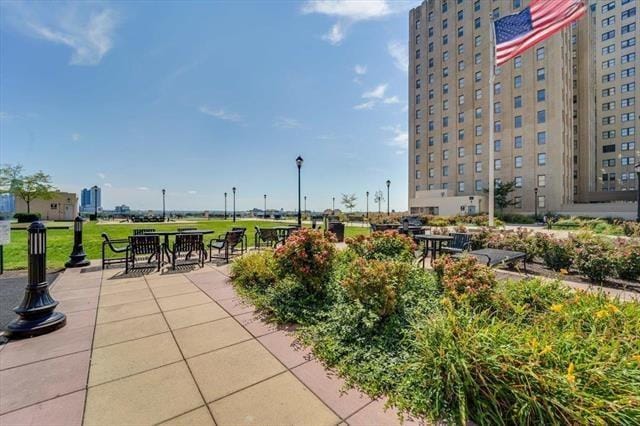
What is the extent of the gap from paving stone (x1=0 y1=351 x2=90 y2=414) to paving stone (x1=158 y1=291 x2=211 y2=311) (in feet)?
5.34

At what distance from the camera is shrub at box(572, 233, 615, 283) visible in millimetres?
6000

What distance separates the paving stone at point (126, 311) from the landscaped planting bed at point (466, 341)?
174cm

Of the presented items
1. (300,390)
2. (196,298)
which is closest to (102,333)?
(196,298)

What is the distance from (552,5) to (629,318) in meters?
15.4

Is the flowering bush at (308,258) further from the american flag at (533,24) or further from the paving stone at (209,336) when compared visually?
the american flag at (533,24)

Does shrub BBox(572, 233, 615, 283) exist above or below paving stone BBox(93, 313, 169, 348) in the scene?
above

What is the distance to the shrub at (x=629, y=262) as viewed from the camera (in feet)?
19.2

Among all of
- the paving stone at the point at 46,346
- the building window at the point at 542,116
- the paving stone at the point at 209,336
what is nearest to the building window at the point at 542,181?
the building window at the point at 542,116

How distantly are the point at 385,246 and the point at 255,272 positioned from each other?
3080 millimetres

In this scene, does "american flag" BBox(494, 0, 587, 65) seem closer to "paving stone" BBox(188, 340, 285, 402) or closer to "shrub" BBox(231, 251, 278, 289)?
Answer: "shrub" BBox(231, 251, 278, 289)

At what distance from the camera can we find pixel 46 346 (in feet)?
10.7

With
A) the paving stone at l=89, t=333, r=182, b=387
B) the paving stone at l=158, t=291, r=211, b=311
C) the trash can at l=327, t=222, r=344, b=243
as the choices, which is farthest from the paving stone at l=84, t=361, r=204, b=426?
the trash can at l=327, t=222, r=344, b=243

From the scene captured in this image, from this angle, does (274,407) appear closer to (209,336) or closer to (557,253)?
(209,336)

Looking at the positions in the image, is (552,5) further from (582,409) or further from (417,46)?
(417,46)
